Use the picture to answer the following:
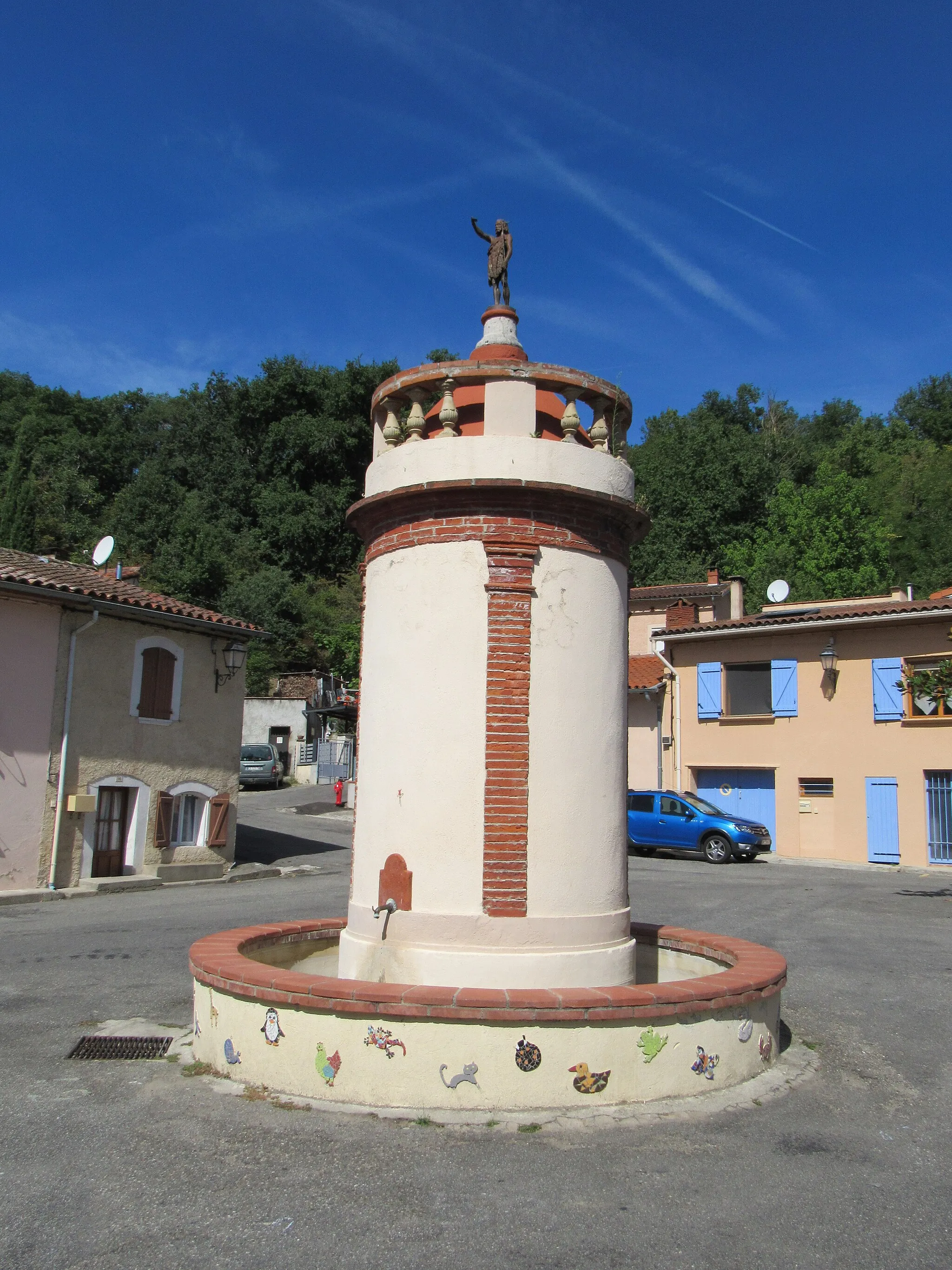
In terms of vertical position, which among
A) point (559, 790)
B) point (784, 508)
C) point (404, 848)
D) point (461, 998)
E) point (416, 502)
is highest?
point (784, 508)

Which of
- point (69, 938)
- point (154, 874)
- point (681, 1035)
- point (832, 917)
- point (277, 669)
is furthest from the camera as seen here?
point (277, 669)

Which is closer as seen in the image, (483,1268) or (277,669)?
(483,1268)

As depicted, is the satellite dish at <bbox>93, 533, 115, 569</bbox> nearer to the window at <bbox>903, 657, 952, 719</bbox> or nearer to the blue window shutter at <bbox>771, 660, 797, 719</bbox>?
the blue window shutter at <bbox>771, 660, 797, 719</bbox>

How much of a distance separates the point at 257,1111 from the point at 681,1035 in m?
2.39

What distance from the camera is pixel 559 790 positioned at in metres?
6.36

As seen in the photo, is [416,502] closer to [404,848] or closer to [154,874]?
[404,848]

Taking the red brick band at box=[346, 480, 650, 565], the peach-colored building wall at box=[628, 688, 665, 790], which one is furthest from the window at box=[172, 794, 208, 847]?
the red brick band at box=[346, 480, 650, 565]

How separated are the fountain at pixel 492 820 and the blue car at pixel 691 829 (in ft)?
47.6

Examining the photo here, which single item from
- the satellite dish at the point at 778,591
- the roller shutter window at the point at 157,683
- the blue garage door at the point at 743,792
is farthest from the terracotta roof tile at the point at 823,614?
the roller shutter window at the point at 157,683

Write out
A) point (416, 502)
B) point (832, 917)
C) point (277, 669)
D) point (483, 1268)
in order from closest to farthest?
point (483, 1268) → point (416, 502) → point (832, 917) → point (277, 669)

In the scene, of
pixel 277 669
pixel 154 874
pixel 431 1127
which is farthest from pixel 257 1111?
pixel 277 669

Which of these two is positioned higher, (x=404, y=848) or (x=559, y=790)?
(x=559, y=790)

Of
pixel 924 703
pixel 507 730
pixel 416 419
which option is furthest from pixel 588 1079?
pixel 924 703

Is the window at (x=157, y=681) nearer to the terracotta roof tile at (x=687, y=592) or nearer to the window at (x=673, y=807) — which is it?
the window at (x=673, y=807)
